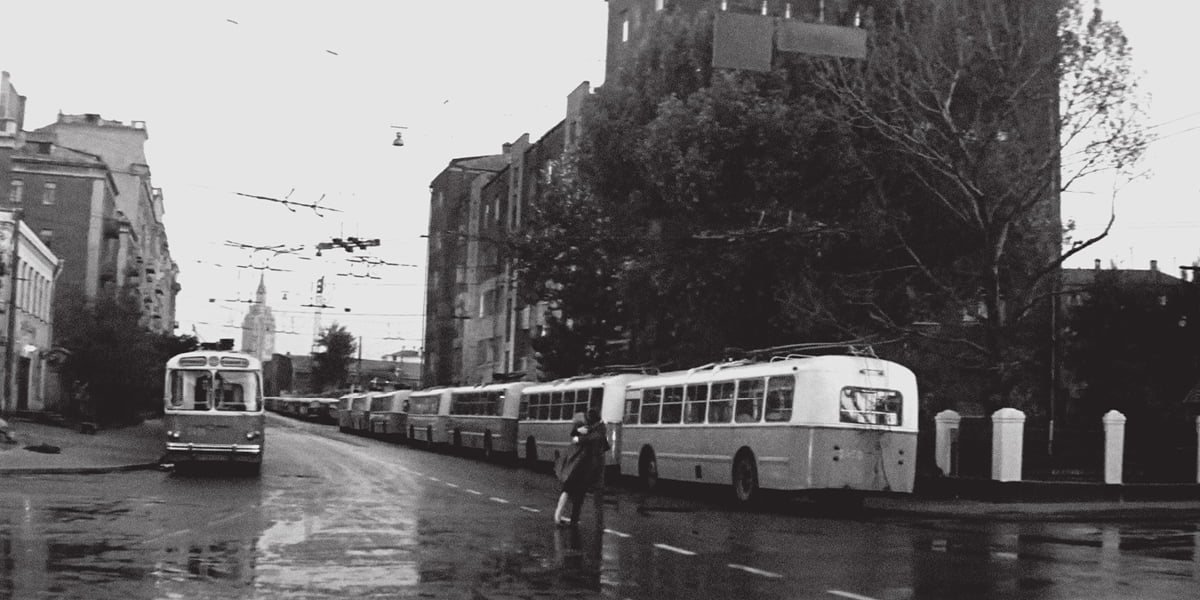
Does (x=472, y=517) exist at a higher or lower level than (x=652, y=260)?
lower

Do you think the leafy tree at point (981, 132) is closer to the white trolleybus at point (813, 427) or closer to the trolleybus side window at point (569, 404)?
the white trolleybus at point (813, 427)

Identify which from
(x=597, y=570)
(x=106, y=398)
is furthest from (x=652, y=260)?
(x=106, y=398)

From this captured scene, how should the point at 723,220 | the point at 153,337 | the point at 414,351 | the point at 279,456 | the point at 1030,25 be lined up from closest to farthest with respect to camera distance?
1. the point at 1030,25
2. the point at 723,220
3. the point at 279,456
4. the point at 153,337
5. the point at 414,351

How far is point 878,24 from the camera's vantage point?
33062mm

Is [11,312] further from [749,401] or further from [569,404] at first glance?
[749,401]

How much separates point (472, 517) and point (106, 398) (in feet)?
124

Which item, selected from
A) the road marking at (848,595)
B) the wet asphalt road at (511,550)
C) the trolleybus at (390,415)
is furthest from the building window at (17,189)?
the road marking at (848,595)

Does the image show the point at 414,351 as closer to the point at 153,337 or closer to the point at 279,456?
the point at 153,337

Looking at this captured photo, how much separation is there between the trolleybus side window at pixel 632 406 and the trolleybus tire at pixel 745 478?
6363 millimetres

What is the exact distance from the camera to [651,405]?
32906 millimetres

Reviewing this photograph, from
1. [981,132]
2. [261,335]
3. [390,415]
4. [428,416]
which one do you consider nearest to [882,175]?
[981,132]

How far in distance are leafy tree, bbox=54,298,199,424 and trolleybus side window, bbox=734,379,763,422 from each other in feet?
105

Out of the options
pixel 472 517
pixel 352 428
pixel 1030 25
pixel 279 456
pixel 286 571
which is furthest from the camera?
pixel 352 428

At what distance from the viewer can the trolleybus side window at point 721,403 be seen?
92.7 ft
